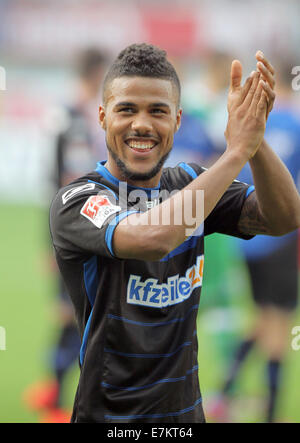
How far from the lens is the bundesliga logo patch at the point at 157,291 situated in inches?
74.2

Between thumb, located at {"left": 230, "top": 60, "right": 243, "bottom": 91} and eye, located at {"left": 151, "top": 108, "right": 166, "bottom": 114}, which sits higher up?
thumb, located at {"left": 230, "top": 60, "right": 243, "bottom": 91}

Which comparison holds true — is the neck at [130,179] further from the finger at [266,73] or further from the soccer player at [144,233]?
the finger at [266,73]

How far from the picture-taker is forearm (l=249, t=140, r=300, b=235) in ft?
6.47

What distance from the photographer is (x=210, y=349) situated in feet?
16.7

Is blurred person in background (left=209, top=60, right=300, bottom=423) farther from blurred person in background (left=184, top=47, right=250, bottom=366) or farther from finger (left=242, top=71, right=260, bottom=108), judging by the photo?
finger (left=242, top=71, right=260, bottom=108)

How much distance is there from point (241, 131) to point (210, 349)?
11.7ft

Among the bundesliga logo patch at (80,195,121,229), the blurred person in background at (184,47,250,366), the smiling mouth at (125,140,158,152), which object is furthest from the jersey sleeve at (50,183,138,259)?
the blurred person in background at (184,47,250,366)

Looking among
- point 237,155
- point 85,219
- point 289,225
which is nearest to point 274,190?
point 289,225

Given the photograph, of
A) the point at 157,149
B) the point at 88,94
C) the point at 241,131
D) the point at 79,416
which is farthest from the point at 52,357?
the point at 241,131

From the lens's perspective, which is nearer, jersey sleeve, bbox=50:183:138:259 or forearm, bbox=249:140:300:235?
jersey sleeve, bbox=50:183:138:259

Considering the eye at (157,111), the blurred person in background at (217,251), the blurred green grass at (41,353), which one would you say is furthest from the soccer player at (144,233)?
the blurred person in background at (217,251)

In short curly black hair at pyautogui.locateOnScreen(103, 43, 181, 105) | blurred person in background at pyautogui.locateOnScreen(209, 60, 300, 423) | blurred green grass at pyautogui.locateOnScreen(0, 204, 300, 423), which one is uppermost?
short curly black hair at pyautogui.locateOnScreen(103, 43, 181, 105)

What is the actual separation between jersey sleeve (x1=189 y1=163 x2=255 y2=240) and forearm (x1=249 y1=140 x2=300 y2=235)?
0.39ft

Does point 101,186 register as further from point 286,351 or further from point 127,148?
point 286,351
